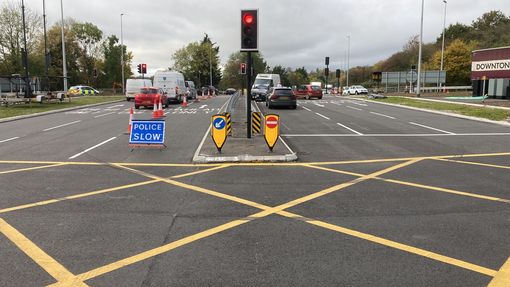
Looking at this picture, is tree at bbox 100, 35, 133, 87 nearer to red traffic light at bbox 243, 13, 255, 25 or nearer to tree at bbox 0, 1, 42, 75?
tree at bbox 0, 1, 42, 75

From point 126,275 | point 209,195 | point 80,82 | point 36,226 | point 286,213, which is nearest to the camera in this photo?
point 126,275

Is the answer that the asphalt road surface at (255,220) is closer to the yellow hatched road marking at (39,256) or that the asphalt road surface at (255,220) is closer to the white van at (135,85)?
the yellow hatched road marking at (39,256)

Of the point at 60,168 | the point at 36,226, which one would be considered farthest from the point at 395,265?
the point at 60,168

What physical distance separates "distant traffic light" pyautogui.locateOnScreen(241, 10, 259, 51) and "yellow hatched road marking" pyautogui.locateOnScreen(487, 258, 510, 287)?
913 centimetres

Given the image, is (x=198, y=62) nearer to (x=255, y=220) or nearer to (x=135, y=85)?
(x=135, y=85)

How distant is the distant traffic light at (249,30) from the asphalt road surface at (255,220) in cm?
327

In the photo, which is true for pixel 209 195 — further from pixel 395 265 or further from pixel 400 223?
pixel 395 265

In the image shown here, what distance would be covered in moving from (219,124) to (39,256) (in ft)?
22.7

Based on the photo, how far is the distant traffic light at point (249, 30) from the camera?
1219 centimetres

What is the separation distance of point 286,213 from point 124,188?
3079 millimetres

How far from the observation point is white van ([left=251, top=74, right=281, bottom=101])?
42281mm

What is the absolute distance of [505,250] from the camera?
483 cm

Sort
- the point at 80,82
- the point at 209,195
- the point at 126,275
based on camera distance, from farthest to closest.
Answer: the point at 80,82 → the point at 209,195 → the point at 126,275

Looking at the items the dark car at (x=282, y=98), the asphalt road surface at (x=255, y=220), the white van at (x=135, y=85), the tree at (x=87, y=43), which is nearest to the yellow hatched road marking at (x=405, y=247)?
the asphalt road surface at (x=255, y=220)
